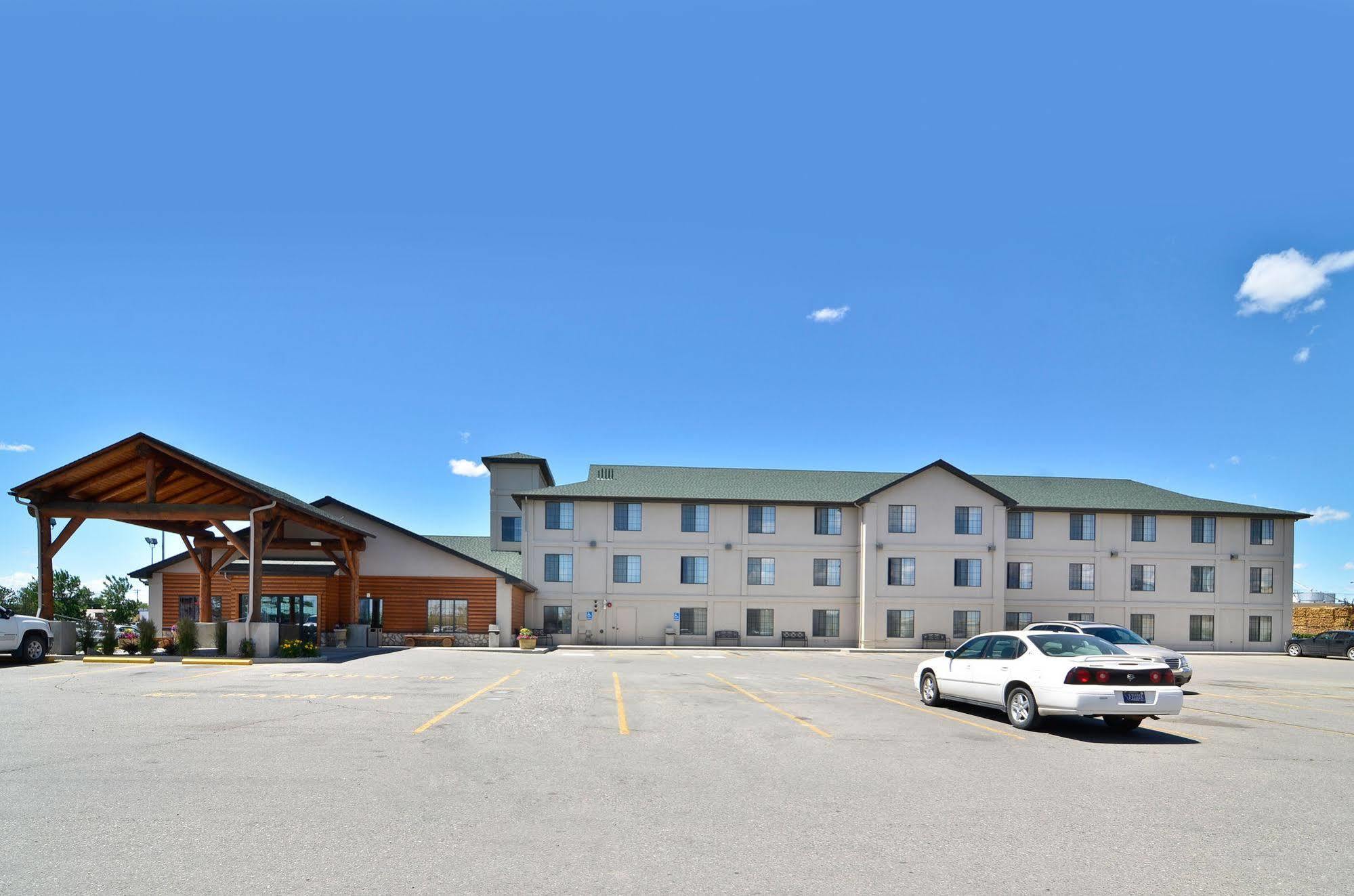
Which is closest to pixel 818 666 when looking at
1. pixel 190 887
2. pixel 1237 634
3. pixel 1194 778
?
pixel 1194 778

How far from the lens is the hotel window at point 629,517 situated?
4641cm

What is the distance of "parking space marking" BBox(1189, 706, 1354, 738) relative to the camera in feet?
46.1

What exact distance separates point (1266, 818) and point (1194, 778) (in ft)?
6.17

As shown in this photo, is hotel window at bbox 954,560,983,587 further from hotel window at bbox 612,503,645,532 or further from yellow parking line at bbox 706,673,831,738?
yellow parking line at bbox 706,673,831,738

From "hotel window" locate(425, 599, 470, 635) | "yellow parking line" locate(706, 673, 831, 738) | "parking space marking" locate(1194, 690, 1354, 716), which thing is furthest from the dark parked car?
"hotel window" locate(425, 599, 470, 635)

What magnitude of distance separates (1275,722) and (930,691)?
18.6ft

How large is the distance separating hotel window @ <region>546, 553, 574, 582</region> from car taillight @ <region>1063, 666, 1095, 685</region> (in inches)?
1388

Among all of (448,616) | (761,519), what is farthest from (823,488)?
(448,616)

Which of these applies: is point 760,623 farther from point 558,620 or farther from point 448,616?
point 448,616

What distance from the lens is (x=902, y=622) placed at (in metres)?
46.1

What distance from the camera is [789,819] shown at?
753 cm

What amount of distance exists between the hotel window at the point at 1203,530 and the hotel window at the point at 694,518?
26496 mm

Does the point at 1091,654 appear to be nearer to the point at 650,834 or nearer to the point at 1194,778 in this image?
the point at 1194,778

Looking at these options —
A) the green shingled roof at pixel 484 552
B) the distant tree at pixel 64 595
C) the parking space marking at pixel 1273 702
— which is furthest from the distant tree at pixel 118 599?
the parking space marking at pixel 1273 702
